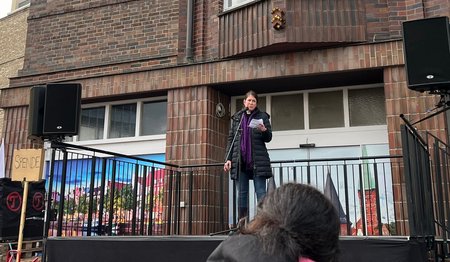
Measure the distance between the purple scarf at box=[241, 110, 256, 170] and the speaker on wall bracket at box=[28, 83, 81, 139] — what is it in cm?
238

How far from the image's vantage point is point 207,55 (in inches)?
344

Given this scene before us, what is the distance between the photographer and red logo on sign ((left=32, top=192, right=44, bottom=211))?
8.82 meters

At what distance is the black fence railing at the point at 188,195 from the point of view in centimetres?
694

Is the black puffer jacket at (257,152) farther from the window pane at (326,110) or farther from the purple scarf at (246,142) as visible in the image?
the window pane at (326,110)

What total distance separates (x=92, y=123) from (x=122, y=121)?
75 cm

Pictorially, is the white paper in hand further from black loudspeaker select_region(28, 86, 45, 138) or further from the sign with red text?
black loudspeaker select_region(28, 86, 45, 138)

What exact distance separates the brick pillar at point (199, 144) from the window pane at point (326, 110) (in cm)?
161

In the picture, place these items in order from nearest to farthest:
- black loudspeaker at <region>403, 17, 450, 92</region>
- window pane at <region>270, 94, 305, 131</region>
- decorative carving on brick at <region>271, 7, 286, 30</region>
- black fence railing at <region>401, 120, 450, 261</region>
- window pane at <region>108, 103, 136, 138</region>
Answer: black fence railing at <region>401, 120, 450, 261</region> → black loudspeaker at <region>403, 17, 450, 92</region> → decorative carving on brick at <region>271, 7, 286, 30</region> → window pane at <region>270, 94, 305, 131</region> → window pane at <region>108, 103, 136, 138</region>

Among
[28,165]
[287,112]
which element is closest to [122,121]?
[287,112]

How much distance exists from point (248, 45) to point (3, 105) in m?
5.56

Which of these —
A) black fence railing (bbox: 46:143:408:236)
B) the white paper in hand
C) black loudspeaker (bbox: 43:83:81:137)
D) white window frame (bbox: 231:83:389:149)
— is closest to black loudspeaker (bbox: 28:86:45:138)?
black loudspeaker (bbox: 43:83:81:137)

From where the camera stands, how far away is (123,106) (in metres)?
9.65

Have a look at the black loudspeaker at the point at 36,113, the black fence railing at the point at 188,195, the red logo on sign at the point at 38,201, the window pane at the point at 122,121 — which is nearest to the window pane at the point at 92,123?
the window pane at the point at 122,121

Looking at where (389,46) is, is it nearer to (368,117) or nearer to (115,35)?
(368,117)
